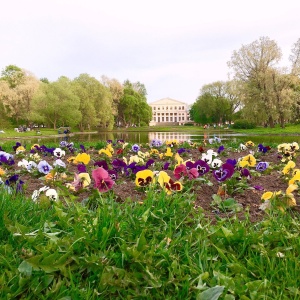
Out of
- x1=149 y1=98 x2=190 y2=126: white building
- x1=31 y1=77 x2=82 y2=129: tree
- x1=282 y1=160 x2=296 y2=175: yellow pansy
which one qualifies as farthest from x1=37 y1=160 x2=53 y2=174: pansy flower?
→ x1=149 y1=98 x2=190 y2=126: white building

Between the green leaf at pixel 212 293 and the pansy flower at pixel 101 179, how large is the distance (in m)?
1.42

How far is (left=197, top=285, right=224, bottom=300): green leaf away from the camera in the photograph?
1.59 m

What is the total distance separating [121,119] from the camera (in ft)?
262

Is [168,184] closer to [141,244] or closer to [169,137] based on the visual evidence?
[141,244]

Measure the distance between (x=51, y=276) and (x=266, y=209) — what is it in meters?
1.65

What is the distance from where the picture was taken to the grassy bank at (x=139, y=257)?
1688 millimetres

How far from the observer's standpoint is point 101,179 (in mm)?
2883

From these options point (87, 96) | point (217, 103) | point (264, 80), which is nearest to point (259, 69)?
point (264, 80)

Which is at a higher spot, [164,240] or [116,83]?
[116,83]

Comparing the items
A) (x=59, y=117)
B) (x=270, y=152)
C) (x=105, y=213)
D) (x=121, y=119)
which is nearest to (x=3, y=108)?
(x=59, y=117)

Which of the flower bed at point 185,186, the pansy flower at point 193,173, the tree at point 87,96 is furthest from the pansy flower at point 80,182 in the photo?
the tree at point 87,96

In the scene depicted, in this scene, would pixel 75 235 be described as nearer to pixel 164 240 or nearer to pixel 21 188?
pixel 164 240

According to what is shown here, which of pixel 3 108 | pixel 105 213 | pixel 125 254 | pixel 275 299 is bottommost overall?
pixel 275 299

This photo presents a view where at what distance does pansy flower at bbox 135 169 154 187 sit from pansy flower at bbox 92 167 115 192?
271 mm
